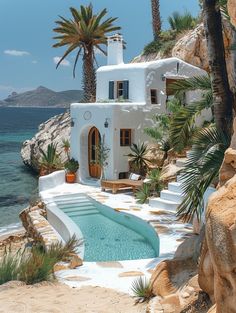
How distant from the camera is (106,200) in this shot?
647 inches

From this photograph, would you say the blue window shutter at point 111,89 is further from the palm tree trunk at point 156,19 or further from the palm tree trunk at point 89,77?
the palm tree trunk at point 156,19

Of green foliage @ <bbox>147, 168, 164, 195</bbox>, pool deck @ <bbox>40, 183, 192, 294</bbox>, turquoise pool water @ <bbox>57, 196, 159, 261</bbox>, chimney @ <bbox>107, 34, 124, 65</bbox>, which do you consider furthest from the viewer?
chimney @ <bbox>107, 34, 124, 65</bbox>

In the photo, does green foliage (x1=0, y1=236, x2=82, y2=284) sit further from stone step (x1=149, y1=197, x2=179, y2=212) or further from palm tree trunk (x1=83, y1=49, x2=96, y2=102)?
palm tree trunk (x1=83, y1=49, x2=96, y2=102)

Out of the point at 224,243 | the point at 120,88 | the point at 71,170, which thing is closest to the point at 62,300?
the point at 224,243

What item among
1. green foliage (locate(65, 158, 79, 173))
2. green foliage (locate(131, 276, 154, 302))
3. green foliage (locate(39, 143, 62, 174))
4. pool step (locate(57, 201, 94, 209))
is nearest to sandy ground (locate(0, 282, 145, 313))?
green foliage (locate(131, 276, 154, 302))

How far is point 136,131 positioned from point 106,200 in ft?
17.6

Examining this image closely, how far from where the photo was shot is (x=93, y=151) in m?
21.5

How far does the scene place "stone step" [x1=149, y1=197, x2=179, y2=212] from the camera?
1455cm

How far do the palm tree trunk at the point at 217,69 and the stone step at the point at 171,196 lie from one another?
6.35 meters

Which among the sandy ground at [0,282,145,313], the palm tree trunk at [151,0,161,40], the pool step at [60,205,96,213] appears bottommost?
the pool step at [60,205,96,213]

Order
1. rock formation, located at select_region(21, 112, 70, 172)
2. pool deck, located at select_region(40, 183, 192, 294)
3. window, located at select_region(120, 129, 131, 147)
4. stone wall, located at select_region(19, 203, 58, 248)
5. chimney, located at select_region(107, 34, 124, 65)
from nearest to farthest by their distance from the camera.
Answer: pool deck, located at select_region(40, 183, 192, 294)
stone wall, located at select_region(19, 203, 58, 248)
window, located at select_region(120, 129, 131, 147)
chimney, located at select_region(107, 34, 124, 65)
rock formation, located at select_region(21, 112, 70, 172)

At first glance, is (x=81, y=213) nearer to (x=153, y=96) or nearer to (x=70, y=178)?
(x=70, y=178)

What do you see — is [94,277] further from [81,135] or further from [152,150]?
[81,135]

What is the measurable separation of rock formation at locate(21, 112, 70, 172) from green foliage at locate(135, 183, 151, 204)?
1464 centimetres
